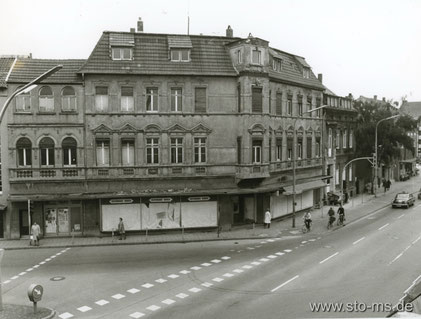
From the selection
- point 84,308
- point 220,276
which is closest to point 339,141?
point 220,276

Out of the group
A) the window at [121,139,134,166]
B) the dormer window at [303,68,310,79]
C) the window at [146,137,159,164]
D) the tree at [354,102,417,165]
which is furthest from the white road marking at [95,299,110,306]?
the tree at [354,102,417,165]

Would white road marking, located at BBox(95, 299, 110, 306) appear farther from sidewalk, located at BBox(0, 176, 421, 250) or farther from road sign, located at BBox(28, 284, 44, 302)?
sidewalk, located at BBox(0, 176, 421, 250)

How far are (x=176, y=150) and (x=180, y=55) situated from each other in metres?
6.80

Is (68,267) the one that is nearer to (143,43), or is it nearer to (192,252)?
(192,252)

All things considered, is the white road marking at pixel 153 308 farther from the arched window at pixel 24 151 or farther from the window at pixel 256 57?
the window at pixel 256 57

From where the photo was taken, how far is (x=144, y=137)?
29.6 metres

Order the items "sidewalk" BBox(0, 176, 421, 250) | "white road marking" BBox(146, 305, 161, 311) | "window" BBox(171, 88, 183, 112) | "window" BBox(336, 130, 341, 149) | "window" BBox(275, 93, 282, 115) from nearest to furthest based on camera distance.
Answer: "white road marking" BBox(146, 305, 161, 311), "sidewalk" BBox(0, 176, 421, 250), "window" BBox(171, 88, 183, 112), "window" BBox(275, 93, 282, 115), "window" BBox(336, 130, 341, 149)

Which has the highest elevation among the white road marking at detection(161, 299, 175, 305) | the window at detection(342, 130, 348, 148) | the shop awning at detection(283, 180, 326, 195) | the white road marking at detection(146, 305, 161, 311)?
the window at detection(342, 130, 348, 148)

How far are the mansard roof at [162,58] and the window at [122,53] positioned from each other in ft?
0.89

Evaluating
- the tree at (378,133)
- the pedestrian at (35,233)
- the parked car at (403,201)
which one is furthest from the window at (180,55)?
the tree at (378,133)

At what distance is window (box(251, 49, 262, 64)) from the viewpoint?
3081 cm

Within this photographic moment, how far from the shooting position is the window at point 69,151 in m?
28.8

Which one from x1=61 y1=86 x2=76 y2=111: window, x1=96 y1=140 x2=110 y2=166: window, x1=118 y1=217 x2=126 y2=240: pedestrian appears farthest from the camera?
x1=96 y1=140 x2=110 y2=166: window

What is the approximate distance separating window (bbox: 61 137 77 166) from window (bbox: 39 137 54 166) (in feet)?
2.55
